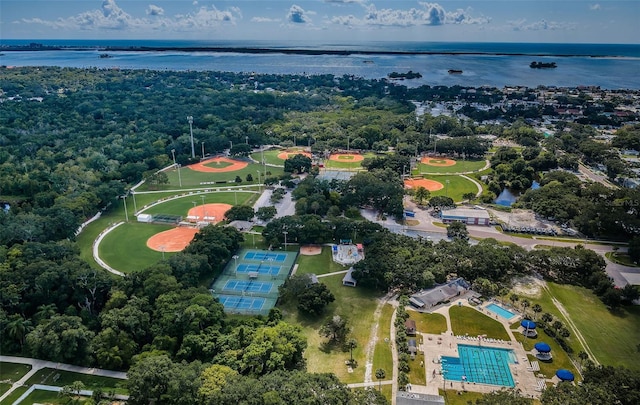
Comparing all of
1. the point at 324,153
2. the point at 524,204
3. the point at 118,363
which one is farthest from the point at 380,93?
the point at 118,363

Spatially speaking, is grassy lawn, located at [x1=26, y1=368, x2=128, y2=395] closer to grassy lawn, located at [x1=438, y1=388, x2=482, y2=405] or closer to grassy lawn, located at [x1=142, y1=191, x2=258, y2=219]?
grassy lawn, located at [x1=438, y1=388, x2=482, y2=405]

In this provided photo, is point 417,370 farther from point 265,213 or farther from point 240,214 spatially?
point 240,214

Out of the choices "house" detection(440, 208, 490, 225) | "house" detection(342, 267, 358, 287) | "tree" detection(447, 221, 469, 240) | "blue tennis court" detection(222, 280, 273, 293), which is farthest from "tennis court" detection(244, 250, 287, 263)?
"house" detection(440, 208, 490, 225)

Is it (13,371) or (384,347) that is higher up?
(13,371)

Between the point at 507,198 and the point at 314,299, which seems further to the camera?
the point at 507,198

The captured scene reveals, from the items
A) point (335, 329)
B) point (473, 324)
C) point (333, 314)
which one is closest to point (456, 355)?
point (473, 324)

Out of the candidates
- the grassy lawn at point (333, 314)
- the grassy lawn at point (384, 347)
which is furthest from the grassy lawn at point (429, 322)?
the grassy lawn at point (333, 314)

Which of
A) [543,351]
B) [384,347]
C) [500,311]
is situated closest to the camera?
[543,351]

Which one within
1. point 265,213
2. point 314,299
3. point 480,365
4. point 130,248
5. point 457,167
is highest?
point 265,213
